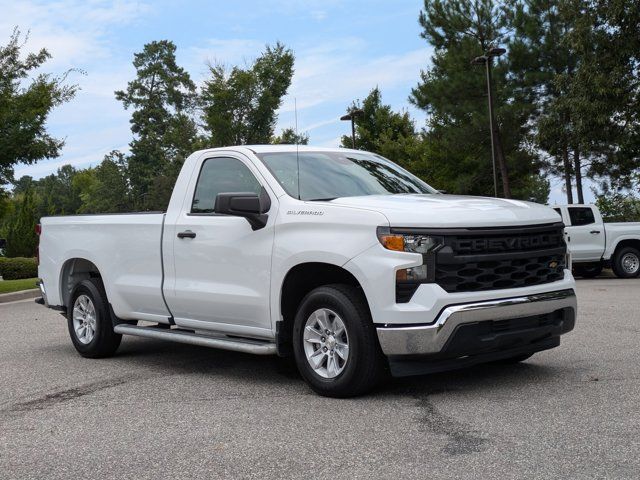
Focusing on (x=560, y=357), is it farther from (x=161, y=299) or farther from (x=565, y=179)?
(x=565, y=179)

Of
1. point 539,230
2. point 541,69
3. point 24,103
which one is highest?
point 541,69

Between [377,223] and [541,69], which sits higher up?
[541,69]

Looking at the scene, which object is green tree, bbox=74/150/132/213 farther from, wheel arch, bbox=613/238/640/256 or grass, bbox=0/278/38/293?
wheel arch, bbox=613/238/640/256

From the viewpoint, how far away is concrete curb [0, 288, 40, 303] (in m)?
17.8

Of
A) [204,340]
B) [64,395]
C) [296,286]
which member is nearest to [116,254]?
[204,340]

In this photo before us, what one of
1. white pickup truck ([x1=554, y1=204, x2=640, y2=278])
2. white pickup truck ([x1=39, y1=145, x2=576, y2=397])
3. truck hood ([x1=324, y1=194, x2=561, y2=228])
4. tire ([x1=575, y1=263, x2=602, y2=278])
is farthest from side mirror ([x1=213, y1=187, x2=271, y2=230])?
tire ([x1=575, y1=263, x2=602, y2=278])

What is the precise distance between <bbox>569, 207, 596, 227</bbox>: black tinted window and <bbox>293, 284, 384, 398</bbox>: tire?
1530cm

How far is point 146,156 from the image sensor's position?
79812mm

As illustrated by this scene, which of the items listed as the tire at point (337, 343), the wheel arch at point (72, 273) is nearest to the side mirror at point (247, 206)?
the tire at point (337, 343)

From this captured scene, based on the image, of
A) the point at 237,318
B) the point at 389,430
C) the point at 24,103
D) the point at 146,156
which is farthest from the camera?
the point at 146,156

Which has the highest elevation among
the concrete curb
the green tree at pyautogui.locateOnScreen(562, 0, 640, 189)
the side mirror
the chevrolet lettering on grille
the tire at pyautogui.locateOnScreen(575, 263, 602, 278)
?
the green tree at pyautogui.locateOnScreen(562, 0, 640, 189)

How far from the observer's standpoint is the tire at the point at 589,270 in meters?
20.8

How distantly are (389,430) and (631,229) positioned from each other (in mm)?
16630

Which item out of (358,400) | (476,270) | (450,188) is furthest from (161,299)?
(450,188)
